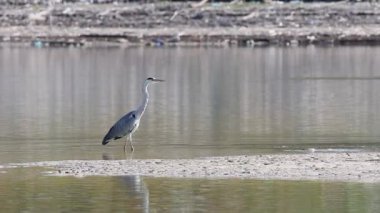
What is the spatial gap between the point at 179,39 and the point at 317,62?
12.0m

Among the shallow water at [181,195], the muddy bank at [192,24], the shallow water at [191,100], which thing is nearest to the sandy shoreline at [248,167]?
the shallow water at [181,195]

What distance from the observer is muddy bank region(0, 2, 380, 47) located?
60469mm

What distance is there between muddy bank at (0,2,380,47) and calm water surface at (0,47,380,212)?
6.13ft

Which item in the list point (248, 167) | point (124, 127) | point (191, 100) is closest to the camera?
point (248, 167)

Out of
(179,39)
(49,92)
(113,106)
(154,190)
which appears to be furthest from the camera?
(179,39)

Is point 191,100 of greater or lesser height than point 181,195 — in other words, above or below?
above

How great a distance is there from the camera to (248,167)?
19641 millimetres

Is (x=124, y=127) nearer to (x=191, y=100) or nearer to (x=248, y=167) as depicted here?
(x=248, y=167)

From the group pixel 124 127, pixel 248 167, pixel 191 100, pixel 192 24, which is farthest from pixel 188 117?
pixel 192 24

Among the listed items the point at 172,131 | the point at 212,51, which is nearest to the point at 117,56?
the point at 212,51

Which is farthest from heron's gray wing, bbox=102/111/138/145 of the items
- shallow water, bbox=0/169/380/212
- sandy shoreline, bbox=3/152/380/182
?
shallow water, bbox=0/169/380/212

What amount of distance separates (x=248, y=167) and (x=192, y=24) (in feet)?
140

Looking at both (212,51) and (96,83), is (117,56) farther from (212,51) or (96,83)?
(96,83)

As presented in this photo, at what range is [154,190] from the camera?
17938 millimetres
